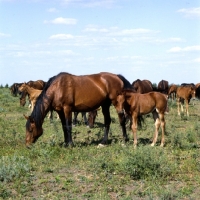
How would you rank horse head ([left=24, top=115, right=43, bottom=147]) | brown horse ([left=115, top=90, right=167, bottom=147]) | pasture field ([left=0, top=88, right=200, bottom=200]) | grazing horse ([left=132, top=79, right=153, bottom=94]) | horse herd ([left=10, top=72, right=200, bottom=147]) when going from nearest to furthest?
pasture field ([left=0, top=88, right=200, bottom=200]), horse head ([left=24, top=115, right=43, bottom=147]), horse herd ([left=10, top=72, right=200, bottom=147]), brown horse ([left=115, top=90, right=167, bottom=147]), grazing horse ([left=132, top=79, right=153, bottom=94])

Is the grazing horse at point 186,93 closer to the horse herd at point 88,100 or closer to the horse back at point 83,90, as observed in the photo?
the horse herd at point 88,100

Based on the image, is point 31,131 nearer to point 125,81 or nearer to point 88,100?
point 88,100

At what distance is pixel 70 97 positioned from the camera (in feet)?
41.7

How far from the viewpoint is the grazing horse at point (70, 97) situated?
12.2 metres

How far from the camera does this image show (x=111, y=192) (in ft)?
26.3

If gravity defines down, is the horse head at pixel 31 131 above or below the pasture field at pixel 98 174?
above

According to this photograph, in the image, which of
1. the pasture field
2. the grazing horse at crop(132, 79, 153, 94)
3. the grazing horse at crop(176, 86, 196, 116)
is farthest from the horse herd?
the grazing horse at crop(176, 86, 196, 116)

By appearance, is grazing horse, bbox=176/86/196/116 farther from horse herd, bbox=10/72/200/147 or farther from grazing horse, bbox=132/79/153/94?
horse herd, bbox=10/72/200/147

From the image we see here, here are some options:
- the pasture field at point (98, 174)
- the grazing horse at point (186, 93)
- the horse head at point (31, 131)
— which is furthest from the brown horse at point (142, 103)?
the grazing horse at point (186, 93)

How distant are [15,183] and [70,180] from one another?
3.19 feet

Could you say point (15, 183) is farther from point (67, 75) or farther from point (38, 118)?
point (67, 75)

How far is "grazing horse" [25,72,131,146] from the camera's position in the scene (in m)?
12.2

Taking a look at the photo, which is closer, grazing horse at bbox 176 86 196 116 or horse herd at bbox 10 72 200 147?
horse herd at bbox 10 72 200 147

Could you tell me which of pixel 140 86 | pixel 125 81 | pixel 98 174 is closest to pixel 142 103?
pixel 125 81
